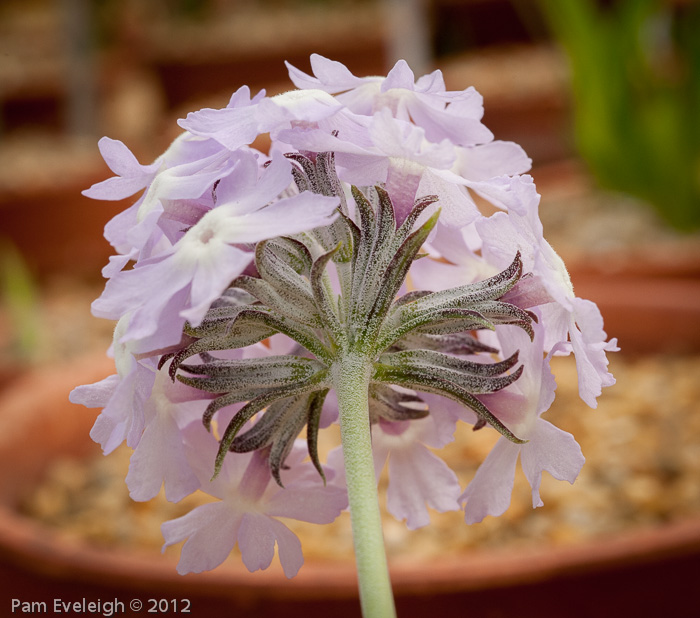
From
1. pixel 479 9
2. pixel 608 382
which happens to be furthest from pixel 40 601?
pixel 479 9

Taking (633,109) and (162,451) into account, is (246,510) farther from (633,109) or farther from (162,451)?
(633,109)

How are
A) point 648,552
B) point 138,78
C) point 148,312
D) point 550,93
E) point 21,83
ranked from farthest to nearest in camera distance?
point 138,78, point 21,83, point 550,93, point 648,552, point 148,312

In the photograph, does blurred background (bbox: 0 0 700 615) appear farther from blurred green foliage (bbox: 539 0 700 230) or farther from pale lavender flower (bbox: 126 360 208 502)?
pale lavender flower (bbox: 126 360 208 502)

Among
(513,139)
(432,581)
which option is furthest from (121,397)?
(513,139)

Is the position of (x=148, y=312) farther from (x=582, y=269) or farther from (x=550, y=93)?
(x=550, y=93)

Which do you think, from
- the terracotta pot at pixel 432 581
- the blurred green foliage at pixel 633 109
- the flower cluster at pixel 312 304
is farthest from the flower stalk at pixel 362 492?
the blurred green foliage at pixel 633 109

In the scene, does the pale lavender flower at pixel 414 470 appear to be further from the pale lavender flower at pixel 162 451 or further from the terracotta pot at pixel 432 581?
the terracotta pot at pixel 432 581

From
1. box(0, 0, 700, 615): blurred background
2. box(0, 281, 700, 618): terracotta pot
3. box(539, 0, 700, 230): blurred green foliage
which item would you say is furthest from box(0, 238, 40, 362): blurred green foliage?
box(539, 0, 700, 230): blurred green foliage
